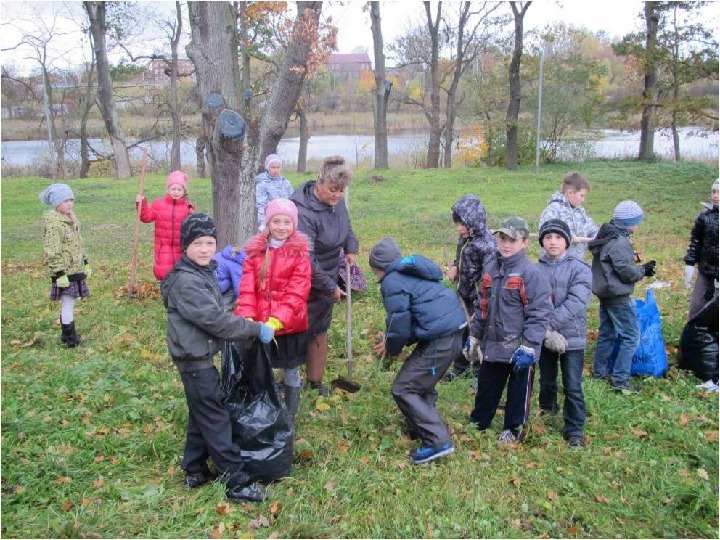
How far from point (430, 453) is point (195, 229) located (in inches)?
79.8

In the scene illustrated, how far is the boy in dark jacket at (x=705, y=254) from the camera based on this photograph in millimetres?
5633

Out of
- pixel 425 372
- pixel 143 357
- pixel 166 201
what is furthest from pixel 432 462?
pixel 166 201

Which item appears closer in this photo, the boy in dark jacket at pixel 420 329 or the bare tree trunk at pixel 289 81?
the boy in dark jacket at pixel 420 329

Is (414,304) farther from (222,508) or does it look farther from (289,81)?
(289,81)

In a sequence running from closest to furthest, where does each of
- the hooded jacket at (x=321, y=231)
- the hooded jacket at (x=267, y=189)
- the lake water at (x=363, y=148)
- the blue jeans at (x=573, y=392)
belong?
1. the blue jeans at (x=573, y=392)
2. the hooded jacket at (x=321, y=231)
3. the hooded jacket at (x=267, y=189)
4. the lake water at (x=363, y=148)

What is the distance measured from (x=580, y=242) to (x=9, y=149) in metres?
41.5

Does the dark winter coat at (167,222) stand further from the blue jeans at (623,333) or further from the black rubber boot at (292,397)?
the blue jeans at (623,333)

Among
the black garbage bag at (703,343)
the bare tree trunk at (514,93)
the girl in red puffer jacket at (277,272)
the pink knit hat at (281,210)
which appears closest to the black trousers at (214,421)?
the girl in red puffer jacket at (277,272)

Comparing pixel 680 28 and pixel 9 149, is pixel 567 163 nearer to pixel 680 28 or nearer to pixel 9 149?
pixel 680 28

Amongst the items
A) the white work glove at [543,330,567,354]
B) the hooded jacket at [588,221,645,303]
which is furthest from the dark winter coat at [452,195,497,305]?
the hooded jacket at [588,221,645,303]

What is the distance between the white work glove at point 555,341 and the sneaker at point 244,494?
2158mm

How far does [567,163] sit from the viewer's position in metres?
25.1

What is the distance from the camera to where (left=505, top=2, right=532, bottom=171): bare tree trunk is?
2273cm

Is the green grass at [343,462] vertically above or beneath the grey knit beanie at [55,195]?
beneath
